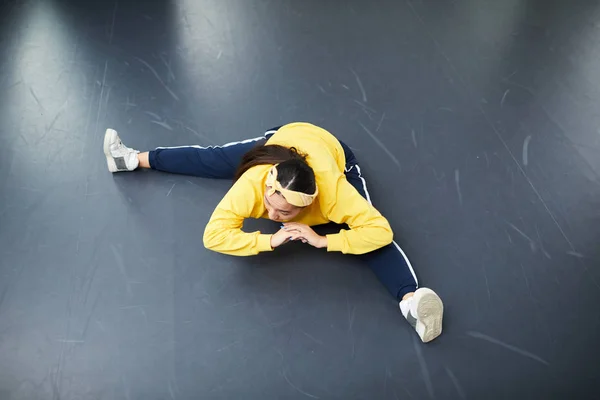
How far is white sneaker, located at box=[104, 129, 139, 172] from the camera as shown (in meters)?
2.05

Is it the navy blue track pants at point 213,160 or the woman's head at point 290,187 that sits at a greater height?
the woman's head at point 290,187

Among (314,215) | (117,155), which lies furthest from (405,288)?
(117,155)

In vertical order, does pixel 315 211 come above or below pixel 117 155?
below

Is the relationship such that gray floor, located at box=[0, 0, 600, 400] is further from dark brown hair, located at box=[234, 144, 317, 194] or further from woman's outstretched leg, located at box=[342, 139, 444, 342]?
dark brown hair, located at box=[234, 144, 317, 194]

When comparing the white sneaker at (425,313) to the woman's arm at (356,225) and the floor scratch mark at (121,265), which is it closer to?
the woman's arm at (356,225)

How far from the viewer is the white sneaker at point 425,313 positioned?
5.67 ft

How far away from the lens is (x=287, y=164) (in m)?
1.60

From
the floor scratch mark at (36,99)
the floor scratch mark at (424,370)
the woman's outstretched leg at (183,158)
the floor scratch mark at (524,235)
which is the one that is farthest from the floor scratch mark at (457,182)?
the floor scratch mark at (36,99)

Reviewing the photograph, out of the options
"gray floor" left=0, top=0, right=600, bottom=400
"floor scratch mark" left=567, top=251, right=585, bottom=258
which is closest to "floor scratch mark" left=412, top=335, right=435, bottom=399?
"gray floor" left=0, top=0, right=600, bottom=400

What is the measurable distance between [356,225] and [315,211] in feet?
0.45

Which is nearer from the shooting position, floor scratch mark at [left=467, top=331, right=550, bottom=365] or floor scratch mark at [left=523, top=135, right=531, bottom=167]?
floor scratch mark at [left=467, top=331, right=550, bottom=365]

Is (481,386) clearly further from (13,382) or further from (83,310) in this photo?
(13,382)

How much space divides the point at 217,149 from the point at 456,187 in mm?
877

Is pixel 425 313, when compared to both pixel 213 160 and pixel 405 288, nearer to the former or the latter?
pixel 405 288
